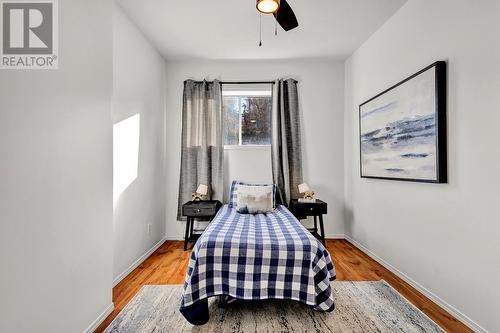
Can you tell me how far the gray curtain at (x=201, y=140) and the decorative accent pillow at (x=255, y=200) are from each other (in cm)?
70

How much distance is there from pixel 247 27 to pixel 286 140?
1.70 m

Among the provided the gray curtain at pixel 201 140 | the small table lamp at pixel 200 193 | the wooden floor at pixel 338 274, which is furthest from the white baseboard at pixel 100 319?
the gray curtain at pixel 201 140

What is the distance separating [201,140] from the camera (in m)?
4.18

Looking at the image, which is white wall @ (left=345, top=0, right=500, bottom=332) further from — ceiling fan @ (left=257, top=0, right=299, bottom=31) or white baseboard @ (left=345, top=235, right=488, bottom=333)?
ceiling fan @ (left=257, top=0, right=299, bottom=31)

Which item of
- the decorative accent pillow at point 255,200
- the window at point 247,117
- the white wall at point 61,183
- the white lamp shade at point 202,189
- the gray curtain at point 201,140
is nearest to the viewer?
the white wall at point 61,183

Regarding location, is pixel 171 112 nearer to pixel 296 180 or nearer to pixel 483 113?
pixel 296 180

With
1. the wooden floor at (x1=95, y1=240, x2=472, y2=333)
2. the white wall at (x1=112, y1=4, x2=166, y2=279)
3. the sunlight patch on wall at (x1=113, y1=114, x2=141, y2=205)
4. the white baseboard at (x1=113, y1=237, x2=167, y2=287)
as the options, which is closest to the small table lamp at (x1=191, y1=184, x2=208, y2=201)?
the white wall at (x1=112, y1=4, x2=166, y2=279)

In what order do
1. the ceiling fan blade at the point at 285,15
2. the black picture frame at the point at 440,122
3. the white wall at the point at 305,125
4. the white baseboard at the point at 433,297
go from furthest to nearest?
the white wall at the point at 305,125 < the black picture frame at the point at 440,122 < the ceiling fan blade at the point at 285,15 < the white baseboard at the point at 433,297

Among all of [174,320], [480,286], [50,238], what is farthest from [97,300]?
[480,286]

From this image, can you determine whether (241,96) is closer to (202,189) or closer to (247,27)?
(247,27)

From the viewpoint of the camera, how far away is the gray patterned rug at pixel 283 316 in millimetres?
1945

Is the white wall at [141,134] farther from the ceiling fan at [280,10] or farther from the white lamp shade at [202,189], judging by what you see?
the ceiling fan at [280,10]

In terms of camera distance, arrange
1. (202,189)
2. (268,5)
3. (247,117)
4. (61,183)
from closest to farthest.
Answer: (61,183), (268,5), (202,189), (247,117)

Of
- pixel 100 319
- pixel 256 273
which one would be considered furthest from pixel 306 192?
pixel 100 319
